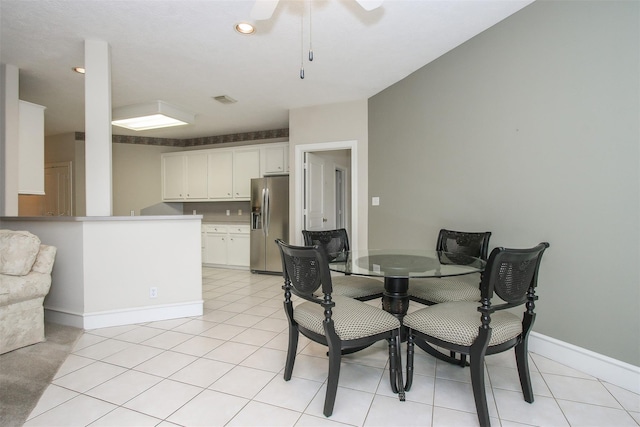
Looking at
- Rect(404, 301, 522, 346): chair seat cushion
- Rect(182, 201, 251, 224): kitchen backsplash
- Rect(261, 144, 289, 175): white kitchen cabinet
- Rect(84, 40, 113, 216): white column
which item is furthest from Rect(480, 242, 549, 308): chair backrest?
Rect(182, 201, 251, 224): kitchen backsplash

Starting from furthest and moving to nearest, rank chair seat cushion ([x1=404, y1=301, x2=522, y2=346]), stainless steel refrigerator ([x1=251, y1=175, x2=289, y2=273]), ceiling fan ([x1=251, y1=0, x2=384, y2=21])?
1. stainless steel refrigerator ([x1=251, y1=175, x2=289, y2=273])
2. ceiling fan ([x1=251, y1=0, x2=384, y2=21])
3. chair seat cushion ([x1=404, y1=301, x2=522, y2=346])

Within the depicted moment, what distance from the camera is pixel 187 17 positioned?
2479 millimetres

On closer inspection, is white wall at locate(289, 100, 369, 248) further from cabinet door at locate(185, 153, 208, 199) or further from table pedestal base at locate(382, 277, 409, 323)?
cabinet door at locate(185, 153, 208, 199)

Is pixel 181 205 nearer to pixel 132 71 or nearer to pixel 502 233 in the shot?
pixel 132 71

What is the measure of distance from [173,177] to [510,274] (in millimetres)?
6150

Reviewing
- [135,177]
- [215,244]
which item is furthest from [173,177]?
[215,244]

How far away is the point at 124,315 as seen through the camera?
292 cm

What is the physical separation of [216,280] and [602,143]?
4.61 metres

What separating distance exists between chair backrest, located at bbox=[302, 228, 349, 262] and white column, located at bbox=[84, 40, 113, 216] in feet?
6.05

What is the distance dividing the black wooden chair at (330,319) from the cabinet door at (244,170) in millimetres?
3995

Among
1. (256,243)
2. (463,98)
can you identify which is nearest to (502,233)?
A: (463,98)

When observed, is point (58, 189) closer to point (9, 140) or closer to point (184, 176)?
point (184, 176)

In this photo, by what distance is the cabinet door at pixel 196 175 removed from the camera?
602 centimetres

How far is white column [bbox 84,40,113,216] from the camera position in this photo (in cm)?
287
